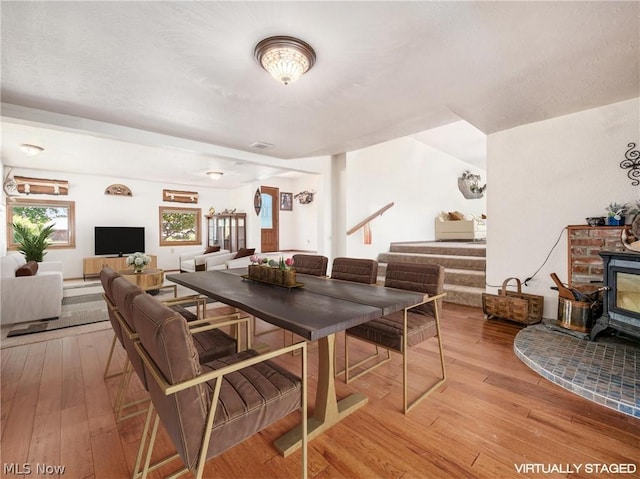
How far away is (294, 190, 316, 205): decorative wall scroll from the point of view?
29.4 feet

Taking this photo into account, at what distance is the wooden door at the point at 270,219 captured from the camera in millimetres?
9219

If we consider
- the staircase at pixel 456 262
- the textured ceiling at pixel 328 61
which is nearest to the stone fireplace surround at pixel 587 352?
the staircase at pixel 456 262

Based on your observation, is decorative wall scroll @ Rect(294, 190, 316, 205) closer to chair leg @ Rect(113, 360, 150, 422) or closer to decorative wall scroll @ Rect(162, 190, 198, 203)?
decorative wall scroll @ Rect(162, 190, 198, 203)

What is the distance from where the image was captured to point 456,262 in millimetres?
4793

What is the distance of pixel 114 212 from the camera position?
7109 mm

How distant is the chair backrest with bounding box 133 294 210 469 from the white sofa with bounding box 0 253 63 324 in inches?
147

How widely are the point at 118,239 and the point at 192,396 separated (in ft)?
24.9

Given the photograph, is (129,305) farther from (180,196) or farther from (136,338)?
(180,196)

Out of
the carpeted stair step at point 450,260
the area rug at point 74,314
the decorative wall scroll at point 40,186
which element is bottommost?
the area rug at point 74,314

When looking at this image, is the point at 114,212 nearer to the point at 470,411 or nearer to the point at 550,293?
the point at 470,411

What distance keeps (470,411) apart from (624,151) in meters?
2.92

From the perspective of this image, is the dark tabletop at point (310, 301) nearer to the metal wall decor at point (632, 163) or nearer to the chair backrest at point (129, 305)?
the chair backrest at point (129, 305)

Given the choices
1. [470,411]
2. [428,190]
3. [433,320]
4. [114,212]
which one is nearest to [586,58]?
[433,320]

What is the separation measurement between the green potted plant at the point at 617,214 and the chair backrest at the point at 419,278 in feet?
6.75
